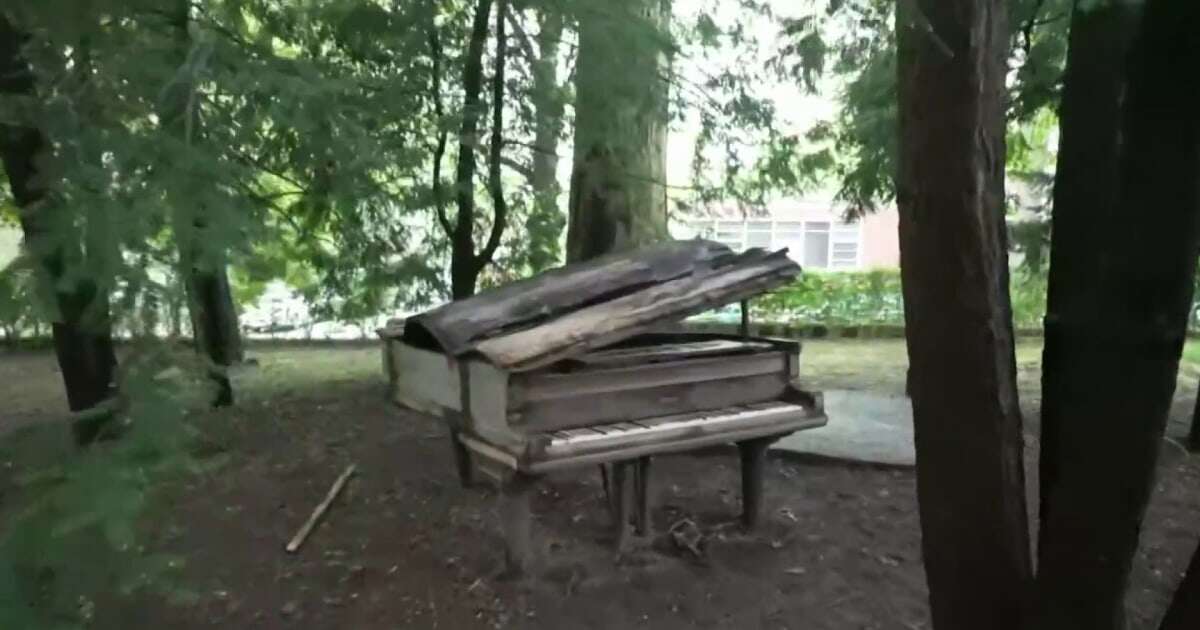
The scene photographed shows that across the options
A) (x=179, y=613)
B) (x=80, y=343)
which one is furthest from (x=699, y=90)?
(x=179, y=613)

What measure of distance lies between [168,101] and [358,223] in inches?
135

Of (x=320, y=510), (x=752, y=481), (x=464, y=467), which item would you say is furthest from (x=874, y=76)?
(x=320, y=510)

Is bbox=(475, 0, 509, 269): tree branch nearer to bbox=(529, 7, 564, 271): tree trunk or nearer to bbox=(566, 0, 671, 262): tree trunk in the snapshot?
bbox=(529, 7, 564, 271): tree trunk

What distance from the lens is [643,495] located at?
17.8ft

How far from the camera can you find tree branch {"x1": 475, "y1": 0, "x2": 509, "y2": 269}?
23.3ft

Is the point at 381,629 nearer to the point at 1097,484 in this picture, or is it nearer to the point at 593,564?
the point at 593,564

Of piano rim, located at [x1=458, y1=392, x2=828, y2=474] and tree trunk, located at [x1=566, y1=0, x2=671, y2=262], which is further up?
tree trunk, located at [x1=566, y1=0, x2=671, y2=262]

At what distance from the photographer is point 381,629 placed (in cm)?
465

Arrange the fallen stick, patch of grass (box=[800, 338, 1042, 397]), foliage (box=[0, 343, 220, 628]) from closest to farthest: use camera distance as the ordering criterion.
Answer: foliage (box=[0, 343, 220, 628]) → the fallen stick → patch of grass (box=[800, 338, 1042, 397])

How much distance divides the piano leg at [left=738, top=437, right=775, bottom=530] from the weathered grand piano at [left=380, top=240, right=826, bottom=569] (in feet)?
0.04

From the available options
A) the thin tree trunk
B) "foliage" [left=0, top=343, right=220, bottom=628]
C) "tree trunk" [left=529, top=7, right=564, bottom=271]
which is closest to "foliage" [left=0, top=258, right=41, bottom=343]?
"foliage" [left=0, top=343, right=220, bottom=628]

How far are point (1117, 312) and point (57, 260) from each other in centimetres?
320

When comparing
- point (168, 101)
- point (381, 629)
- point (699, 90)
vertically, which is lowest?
point (381, 629)

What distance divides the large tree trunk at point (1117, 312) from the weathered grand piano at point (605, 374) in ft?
5.05
